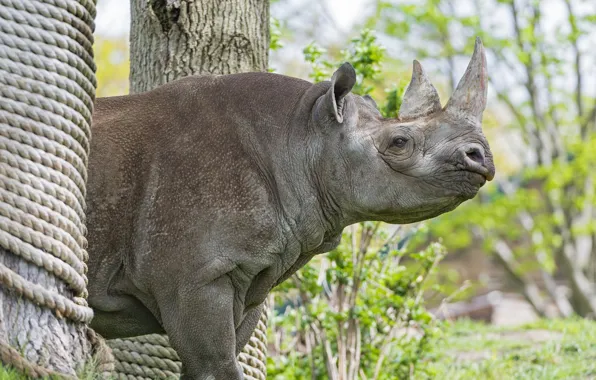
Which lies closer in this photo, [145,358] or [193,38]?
[145,358]

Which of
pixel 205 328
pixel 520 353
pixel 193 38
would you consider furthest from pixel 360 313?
pixel 205 328

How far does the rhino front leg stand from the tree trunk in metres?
0.47

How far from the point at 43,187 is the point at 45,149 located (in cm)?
16

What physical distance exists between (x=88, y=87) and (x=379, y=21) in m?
19.1

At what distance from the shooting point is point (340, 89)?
→ 14.6ft

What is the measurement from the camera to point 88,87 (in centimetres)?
425

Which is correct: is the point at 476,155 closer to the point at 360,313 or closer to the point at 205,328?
Answer: the point at 205,328

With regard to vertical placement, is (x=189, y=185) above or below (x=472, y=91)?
below

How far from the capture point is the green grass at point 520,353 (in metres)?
8.54

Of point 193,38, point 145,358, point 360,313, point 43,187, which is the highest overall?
point 193,38

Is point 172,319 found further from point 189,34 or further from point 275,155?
point 189,34

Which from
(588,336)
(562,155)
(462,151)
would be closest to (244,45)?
(462,151)

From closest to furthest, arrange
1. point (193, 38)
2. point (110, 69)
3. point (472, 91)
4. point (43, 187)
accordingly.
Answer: point (43, 187), point (472, 91), point (193, 38), point (110, 69)

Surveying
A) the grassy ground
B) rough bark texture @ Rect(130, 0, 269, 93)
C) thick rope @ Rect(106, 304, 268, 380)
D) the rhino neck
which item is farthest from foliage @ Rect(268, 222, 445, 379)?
the rhino neck
